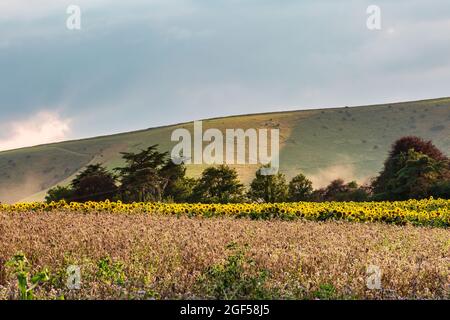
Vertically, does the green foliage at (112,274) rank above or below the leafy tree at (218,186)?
below

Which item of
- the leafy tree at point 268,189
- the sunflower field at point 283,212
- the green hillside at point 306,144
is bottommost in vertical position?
the sunflower field at point 283,212

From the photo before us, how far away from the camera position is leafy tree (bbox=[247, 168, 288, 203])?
3294 centimetres

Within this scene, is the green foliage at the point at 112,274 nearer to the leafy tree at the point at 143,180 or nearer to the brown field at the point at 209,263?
the brown field at the point at 209,263

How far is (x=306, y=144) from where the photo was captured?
7025 cm

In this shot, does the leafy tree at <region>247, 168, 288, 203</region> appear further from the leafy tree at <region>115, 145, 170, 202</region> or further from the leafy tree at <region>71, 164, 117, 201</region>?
the leafy tree at <region>71, 164, 117, 201</region>

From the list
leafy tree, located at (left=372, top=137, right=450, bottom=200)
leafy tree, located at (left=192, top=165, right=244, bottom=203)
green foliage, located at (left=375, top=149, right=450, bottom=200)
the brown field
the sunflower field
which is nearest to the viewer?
the brown field

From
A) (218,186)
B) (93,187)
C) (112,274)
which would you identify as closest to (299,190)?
(218,186)

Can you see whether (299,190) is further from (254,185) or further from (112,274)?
(112,274)

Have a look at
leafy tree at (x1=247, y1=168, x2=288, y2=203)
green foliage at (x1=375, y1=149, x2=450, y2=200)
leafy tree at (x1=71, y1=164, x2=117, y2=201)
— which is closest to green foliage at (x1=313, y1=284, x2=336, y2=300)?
green foliage at (x1=375, y1=149, x2=450, y2=200)

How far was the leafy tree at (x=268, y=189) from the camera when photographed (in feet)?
108

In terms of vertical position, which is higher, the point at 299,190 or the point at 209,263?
the point at 299,190

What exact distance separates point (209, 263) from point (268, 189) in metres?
25.2

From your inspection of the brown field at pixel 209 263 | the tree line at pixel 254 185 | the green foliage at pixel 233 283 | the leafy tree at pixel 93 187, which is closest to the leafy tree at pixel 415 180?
the tree line at pixel 254 185
